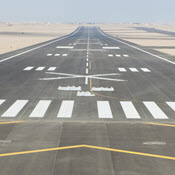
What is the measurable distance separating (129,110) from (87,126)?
13.3 feet

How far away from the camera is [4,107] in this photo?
1767 cm

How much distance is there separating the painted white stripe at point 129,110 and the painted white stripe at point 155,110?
41.6 inches

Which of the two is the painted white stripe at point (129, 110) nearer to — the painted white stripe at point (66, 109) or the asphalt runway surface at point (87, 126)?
the asphalt runway surface at point (87, 126)

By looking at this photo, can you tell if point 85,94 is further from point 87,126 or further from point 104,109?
point 87,126

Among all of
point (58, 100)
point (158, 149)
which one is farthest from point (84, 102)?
point (158, 149)

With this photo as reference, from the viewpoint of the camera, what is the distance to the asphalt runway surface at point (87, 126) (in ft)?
33.9

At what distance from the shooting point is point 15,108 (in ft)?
57.2

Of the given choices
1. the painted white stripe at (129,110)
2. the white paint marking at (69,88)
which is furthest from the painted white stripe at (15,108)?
the painted white stripe at (129,110)

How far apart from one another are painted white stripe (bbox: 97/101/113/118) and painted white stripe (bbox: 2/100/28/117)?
5308 millimetres

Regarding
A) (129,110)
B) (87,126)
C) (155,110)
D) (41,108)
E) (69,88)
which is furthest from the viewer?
(69,88)

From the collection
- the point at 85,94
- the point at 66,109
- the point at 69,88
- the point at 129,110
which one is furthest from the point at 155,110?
the point at 69,88

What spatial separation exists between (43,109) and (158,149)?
329 inches

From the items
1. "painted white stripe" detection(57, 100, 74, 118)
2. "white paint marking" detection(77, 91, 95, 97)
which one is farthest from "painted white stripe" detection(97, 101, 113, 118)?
"white paint marking" detection(77, 91, 95, 97)

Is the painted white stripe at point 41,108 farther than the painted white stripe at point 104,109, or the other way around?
the painted white stripe at point 41,108
